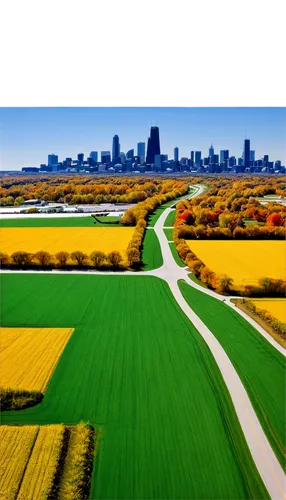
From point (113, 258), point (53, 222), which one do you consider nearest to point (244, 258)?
point (113, 258)

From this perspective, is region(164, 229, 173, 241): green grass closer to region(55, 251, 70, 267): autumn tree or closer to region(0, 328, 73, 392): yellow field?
region(55, 251, 70, 267): autumn tree

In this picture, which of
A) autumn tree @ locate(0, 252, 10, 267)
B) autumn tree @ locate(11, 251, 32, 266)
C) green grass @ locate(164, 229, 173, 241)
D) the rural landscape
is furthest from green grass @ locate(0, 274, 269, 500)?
green grass @ locate(164, 229, 173, 241)

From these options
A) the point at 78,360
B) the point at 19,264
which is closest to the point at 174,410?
the point at 78,360

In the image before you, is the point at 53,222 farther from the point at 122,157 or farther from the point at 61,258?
the point at 61,258

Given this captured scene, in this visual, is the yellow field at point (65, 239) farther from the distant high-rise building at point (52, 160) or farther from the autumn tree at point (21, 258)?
the distant high-rise building at point (52, 160)
